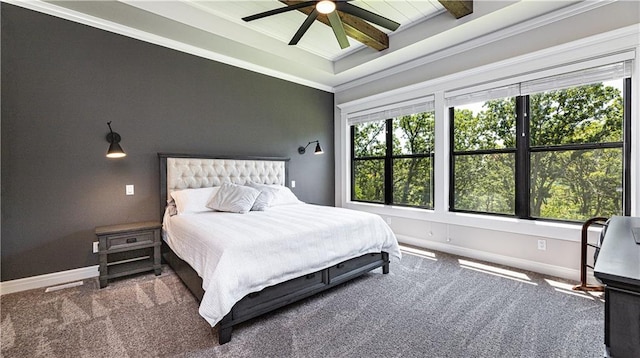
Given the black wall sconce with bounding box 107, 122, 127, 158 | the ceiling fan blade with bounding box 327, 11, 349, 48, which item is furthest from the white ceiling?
the black wall sconce with bounding box 107, 122, 127, 158

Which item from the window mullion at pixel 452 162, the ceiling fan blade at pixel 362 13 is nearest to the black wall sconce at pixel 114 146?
the ceiling fan blade at pixel 362 13

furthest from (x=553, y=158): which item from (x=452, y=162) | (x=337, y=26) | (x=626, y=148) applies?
(x=337, y=26)

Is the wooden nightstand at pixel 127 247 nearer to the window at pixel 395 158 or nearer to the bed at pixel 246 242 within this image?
the bed at pixel 246 242

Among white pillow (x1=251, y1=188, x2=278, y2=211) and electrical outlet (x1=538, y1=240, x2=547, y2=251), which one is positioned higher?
white pillow (x1=251, y1=188, x2=278, y2=211)

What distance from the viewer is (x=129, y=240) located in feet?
9.50

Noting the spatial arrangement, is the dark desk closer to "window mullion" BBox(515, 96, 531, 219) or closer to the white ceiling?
"window mullion" BBox(515, 96, 531, 219)

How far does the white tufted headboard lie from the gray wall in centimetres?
13

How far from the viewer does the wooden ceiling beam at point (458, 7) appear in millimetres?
2846

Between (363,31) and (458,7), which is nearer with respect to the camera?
(458,7)

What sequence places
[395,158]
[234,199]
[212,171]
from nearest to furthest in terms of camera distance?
[234,199]
[212,171]
[395,158]

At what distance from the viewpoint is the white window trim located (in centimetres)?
255

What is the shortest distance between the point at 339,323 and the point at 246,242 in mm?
971

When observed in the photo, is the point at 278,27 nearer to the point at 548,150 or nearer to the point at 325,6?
the point at 325,6

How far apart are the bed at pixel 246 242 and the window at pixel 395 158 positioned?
1611 millimetres
